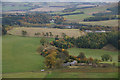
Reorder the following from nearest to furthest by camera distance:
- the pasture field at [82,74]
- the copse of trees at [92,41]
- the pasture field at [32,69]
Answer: the pasture field at [82,74], the pasture field at [32,69], the copse of trees at [92,41]

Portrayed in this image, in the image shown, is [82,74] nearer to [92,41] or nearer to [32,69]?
[32,69]

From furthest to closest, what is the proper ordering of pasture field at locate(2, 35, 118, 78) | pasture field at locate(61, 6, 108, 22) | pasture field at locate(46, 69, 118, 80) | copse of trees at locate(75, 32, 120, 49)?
pasture field at locate(61, 6, 108, 22) < copse of trees at locate(75, 32, 120, 49) < pasture field at locate(2, 35, 118, 78) < pasture field at locate(46, 69, 118, 80)

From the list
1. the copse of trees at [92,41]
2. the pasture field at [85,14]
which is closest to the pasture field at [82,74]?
the copse of trees at [92,41]

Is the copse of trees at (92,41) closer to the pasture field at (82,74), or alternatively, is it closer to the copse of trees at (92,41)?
the copse of trees at (92,41)

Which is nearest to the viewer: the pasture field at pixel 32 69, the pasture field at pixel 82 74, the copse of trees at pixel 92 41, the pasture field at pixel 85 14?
the pasture field at pixel 82 74

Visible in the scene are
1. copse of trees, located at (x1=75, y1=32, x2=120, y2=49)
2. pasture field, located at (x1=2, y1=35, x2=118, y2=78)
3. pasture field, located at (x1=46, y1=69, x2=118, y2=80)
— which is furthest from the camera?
copse of trees, located at (x1=75, y1=32, x2=120, y2=49)

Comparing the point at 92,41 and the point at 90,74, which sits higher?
the point at 92,41

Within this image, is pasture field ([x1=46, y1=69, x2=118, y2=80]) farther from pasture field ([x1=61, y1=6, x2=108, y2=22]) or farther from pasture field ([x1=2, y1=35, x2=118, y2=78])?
pasture field ([x1=61, y1=6, x2=108, y2=22])

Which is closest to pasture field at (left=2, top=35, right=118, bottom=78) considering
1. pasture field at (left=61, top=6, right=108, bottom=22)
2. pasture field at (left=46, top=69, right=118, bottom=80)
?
pasture field at (left=46, top=69, right=118, bottom=80)

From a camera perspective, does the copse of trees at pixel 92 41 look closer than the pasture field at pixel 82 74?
No

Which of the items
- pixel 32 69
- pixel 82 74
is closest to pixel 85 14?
pixel 32 69

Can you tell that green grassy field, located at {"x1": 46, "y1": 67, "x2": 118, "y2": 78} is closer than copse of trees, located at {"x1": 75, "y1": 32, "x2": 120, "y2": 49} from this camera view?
Yes
